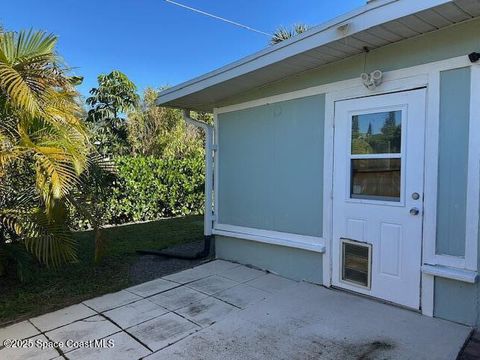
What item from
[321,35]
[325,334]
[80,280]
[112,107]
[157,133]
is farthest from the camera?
[157,133]

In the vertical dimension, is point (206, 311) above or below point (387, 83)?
below

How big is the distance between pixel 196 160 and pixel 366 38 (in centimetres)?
788

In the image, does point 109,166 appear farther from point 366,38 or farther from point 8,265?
point 366,38

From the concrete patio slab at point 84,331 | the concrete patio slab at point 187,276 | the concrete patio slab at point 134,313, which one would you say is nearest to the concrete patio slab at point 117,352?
the concrete patio slab at point 84,331

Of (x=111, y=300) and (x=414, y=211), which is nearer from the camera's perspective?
(x=414, y=211)

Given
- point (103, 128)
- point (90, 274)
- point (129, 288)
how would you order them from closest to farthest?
1. point (129, 288)
2. point (90, 274)
3. point (103, 128)

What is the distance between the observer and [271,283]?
4.40 metres

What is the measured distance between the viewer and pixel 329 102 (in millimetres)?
4039

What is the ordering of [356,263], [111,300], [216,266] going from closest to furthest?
1. [356,263]
2. [111,300]
3. [216,266]

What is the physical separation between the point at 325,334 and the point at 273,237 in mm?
1806

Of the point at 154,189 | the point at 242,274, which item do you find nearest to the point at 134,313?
the point at 242,274

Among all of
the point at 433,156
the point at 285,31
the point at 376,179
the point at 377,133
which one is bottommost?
the point at 376,179

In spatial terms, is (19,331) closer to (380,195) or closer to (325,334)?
(325,334)

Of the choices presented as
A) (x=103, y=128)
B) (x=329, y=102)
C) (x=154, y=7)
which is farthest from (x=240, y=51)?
(x=329, y=102)
